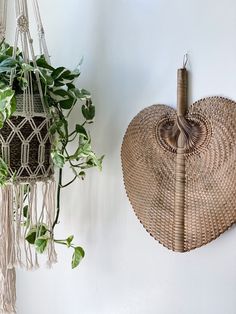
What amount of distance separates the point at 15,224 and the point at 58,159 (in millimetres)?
246

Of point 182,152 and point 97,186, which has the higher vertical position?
point 182,152

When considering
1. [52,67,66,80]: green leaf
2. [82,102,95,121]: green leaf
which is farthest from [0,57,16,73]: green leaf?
[82,102,95,121]: green leaf

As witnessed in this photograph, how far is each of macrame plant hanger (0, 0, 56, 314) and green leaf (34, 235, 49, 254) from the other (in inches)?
2.0

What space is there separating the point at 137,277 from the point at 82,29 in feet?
2.31

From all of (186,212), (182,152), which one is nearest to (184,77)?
(182,152)

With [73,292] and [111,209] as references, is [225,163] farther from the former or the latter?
[73,292]

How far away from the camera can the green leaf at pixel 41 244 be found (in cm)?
103

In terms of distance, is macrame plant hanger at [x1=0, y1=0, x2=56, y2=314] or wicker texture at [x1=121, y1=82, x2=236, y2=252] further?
macrame plant hanger at [x1=0, y1=0, x2=56, y2=314]

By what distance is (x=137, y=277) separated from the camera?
1.07 meters

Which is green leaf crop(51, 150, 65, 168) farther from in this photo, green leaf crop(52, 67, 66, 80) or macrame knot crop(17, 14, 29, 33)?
macrame knot crop(17, 14, 29, 33)

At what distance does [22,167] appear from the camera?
0.99m

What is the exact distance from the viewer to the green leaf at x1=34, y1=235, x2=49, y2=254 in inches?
40.6

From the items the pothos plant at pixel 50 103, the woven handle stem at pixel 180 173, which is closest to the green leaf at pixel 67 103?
the pothos plant at pixel 50 103

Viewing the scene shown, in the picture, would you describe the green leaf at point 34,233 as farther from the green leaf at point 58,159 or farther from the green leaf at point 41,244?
the green leaf at point 58,159
